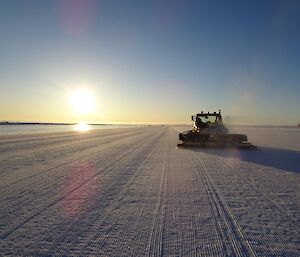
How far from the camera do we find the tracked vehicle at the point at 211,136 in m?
18.4

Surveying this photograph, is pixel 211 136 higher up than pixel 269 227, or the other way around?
pixel 211 136

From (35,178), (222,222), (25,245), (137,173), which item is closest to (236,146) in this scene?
(137,173)

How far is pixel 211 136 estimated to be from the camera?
19.1 m

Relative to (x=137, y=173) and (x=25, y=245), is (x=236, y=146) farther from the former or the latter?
(x=25, y=245)

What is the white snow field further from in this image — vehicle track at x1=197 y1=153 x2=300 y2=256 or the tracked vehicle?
the tracked vehicle

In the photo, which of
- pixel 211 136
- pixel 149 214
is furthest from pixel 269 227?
pixel 211 136

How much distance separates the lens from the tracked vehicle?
18359 mm

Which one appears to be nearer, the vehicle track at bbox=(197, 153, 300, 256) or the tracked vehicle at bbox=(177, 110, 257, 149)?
the vehicle track at bbox=(197, 153, 300, 256)

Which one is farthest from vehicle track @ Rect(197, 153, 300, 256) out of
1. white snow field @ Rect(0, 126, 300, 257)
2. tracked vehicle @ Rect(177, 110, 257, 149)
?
tracked vehicle @ Rect(177, 110, 257, 149)

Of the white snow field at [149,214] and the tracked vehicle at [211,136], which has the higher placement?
the tracked vehicle at [211,136]

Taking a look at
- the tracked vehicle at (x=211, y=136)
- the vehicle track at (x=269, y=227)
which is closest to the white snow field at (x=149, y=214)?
the vehicle track at (x=269, y=227)

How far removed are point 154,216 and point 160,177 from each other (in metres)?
3.44

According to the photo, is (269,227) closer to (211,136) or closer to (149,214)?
(149,214)

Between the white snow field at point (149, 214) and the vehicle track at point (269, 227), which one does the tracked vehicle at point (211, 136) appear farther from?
the vehicle track at point (269, 227)
